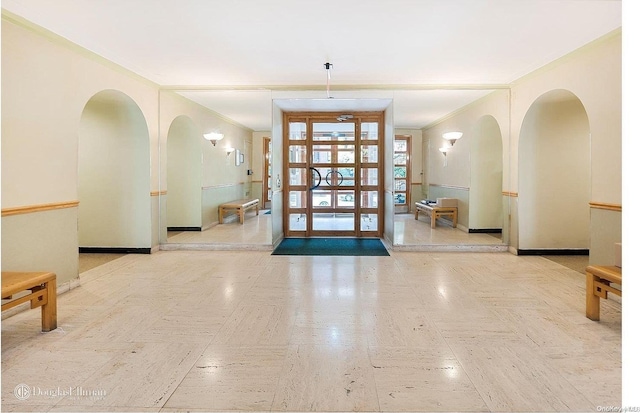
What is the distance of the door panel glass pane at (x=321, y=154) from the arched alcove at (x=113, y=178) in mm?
2967

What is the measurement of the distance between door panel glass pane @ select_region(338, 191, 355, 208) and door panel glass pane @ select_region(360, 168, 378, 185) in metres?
0.37

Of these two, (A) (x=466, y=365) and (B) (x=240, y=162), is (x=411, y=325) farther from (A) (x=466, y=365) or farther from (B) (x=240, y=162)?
(B) (x=240, y=162)

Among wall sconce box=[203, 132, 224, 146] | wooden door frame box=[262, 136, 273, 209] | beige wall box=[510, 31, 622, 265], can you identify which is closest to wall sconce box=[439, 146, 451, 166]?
beige wall box=[510, 31, 622, 265]

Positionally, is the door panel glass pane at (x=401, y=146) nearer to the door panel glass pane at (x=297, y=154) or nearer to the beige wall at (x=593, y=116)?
the door panel glass pane at (x=297, y=154)

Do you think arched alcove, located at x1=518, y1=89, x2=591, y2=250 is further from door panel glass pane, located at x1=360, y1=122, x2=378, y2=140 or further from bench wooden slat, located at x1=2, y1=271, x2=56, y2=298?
bench wooden slat, located at x1=2, y1=271, x2=56, y2=298

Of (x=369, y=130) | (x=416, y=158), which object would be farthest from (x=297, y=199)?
(x=416, y=158)

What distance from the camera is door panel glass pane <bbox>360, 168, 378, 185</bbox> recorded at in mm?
7391

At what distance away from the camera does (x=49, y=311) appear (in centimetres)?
298

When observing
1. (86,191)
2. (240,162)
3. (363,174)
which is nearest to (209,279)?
(86,191)

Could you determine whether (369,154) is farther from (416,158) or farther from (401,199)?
(401,199)

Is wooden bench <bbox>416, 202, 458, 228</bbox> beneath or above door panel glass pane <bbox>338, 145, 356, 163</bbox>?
beneath

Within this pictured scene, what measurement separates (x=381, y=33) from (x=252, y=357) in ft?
10.7

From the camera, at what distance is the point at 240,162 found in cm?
989

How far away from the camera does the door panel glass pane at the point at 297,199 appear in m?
7.49
